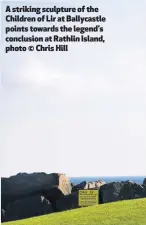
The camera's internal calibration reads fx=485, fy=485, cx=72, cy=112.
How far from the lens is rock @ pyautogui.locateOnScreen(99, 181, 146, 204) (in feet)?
30.1

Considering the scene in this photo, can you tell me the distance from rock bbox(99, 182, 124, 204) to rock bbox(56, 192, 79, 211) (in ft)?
1.61

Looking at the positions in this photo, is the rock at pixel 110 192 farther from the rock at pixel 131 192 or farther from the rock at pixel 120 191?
the rock at pixel 131 192

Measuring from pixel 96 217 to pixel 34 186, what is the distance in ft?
4.41

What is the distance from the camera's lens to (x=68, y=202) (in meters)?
9.42

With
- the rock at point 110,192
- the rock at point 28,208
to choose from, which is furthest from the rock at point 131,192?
the rock at point 28,208

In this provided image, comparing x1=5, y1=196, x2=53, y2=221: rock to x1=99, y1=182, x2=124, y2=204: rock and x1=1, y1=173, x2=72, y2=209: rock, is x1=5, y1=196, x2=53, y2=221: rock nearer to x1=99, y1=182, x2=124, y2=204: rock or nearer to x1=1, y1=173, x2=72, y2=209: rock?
x1=1, y1=173, x2=72, y2=209: rock

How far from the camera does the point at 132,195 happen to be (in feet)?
32.2

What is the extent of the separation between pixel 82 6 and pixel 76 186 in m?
3.32

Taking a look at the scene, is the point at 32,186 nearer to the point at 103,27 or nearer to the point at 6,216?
the point at 6,216

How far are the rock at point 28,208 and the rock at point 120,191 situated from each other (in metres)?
1.12

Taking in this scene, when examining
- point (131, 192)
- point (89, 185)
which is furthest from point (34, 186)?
point (131, 192)

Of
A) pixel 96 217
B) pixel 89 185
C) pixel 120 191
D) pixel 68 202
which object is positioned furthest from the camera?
pixel 120 191

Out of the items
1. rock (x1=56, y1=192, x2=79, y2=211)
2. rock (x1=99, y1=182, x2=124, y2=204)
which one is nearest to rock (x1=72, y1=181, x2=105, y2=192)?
rock (x1=99, y1=182, x2=124, y2=204)

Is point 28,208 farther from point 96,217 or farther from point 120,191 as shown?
point 120,191
